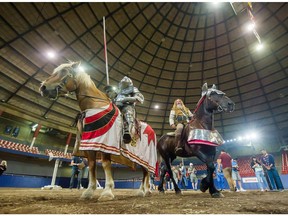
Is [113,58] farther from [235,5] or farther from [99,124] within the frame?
[99,124]

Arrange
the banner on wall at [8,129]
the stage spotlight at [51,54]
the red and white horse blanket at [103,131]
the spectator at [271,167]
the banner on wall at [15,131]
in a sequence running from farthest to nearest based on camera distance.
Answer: the banner on wall at [15,131]
the banner on wall at [8,129]
the stage spotlight at [51,54]
the spectator at [271,167]
the red and white horse blanket at [103,131]

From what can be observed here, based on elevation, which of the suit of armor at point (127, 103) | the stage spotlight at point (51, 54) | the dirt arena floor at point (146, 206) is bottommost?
the dirt arena floor at point (146, 206)

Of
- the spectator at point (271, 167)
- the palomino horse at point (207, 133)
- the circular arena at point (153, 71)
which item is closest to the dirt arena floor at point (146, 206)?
the palomino horse at point (207, 133)

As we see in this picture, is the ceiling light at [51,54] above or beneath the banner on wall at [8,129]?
above

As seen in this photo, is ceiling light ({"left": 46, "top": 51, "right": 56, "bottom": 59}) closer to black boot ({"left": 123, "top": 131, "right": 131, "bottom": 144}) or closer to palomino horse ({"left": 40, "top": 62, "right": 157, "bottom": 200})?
palomino horse ({"left": 40, "top": 62, "right": 157, "bottom": 200})

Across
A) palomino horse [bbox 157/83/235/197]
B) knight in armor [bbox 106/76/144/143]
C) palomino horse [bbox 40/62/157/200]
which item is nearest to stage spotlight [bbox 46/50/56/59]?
knight in armor [bbox 106/76/144/143]

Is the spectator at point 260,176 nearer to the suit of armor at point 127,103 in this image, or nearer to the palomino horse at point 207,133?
the palomino horse at point 207,133

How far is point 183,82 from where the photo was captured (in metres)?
21.7

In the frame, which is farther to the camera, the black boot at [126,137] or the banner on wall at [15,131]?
the banner on wall at [15,131]

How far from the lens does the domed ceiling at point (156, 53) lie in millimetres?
13883

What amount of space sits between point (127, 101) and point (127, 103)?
5 centimetres

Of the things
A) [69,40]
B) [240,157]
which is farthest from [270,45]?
[69,40]

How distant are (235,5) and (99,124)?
1400 cm

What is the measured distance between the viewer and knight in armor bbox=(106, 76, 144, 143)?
135 inches
